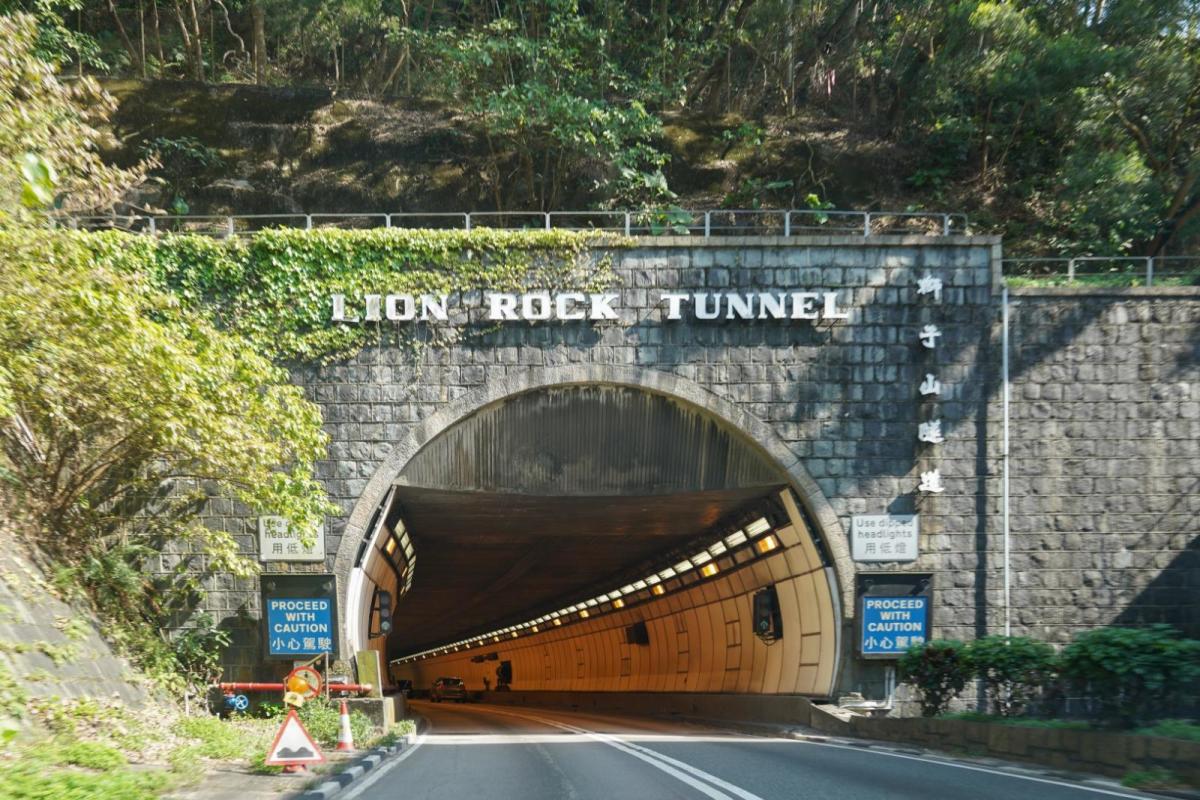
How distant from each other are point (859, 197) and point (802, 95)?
823 cm

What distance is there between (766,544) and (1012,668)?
11369 millimetres

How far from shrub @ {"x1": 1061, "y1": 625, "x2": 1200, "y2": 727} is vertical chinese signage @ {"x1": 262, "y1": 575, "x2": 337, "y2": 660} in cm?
1472

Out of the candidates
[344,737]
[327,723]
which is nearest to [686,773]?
[344,737]

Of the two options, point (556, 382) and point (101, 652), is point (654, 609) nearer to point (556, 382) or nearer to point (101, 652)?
point (556, 382)

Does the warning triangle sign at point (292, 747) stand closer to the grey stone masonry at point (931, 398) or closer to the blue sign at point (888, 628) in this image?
the grey stone masonry at point (931, 398)

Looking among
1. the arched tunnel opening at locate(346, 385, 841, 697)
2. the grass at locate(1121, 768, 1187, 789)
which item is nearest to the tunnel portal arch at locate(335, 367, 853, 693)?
the arched tunnel opening at locate(346, 385, 841, 697)

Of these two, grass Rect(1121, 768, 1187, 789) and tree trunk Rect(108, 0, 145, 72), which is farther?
tree trunk Rect(108, 0, 145, 72)

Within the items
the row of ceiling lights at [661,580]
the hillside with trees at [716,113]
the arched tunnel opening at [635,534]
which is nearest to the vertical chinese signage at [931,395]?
the arched tunnel opening at [635,534]

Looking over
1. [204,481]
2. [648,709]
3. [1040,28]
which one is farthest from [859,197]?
[204,481]

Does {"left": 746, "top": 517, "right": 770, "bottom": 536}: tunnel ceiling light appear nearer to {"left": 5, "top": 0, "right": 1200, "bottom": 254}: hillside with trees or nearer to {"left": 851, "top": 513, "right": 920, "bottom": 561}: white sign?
{"left": 851, "top": 513, "right": 920, "bottom": 561}: white sign

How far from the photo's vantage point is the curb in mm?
11283

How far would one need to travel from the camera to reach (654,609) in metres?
39.5

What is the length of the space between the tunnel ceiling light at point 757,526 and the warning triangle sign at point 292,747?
1569 cm

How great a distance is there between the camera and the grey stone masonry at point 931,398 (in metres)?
23.2
